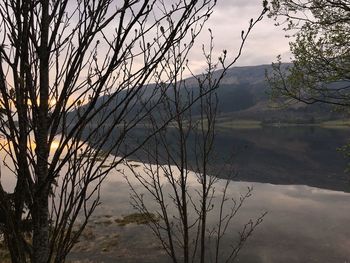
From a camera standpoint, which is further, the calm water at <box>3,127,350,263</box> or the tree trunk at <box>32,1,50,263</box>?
the calm water at <box>3,127,350,263</box>

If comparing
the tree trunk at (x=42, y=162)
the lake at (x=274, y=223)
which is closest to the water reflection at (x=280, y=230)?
the lake at (x=274, y=223)

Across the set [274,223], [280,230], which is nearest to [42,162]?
[280,230]

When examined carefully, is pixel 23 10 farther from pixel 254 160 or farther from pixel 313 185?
pixel 254 160

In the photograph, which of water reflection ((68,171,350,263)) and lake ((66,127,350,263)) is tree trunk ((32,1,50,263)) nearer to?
lake ((66,127,350,263))

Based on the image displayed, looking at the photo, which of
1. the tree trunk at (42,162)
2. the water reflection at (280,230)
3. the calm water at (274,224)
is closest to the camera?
the tree trunk at (42,162)

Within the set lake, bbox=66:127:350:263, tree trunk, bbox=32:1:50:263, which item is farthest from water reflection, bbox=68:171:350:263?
tree trunk, bbox=32:1:50:263

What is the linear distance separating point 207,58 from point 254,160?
69.1 m

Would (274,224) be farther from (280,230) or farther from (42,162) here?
(42,162)

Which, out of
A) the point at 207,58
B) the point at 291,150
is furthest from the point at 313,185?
the point at 207,58

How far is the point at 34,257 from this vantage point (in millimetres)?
2699

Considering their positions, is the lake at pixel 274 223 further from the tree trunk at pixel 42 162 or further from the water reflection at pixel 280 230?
the tree trunk at pixel 42 162

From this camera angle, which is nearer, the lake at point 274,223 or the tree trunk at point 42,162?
the tree trunk at point 42,162

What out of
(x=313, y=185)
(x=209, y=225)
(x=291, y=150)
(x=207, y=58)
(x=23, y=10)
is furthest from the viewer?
(x=291, y=150)

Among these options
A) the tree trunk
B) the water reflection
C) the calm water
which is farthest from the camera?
the calm water
